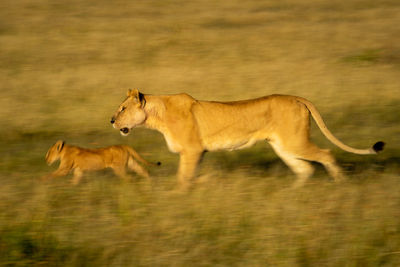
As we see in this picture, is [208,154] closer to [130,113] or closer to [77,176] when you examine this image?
[130,113]

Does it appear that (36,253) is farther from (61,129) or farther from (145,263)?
(61,129)

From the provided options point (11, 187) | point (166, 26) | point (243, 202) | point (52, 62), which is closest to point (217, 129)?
point (243, 202)

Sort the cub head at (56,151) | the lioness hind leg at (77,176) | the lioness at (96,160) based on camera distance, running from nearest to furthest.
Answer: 1. the lioness hind leg at (77,176)
2. the lioness at (96,160)
3. the cub head at (56,151)

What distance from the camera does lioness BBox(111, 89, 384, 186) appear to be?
7109 mm

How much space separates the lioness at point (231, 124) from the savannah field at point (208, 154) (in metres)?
0.27

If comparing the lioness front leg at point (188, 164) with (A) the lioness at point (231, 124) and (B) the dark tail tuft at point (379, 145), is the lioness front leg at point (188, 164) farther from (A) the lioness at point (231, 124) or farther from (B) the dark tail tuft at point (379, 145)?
(B) the dark tail tuft at point (379, 145)

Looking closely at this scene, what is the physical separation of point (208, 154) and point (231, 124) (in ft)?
5.79

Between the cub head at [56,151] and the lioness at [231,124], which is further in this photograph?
the cub head at [56,151]

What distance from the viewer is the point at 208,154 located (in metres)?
8.88

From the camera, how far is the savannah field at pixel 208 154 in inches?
205

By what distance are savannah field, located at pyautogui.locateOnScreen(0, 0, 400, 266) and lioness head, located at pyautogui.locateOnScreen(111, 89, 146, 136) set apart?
0.60 metres

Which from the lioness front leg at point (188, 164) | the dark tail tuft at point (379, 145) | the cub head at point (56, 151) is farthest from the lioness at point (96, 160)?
the dark tail tuft at point (379, 145)

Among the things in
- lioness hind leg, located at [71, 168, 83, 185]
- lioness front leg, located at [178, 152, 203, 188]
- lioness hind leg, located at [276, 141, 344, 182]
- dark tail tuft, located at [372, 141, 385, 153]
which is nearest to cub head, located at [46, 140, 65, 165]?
lioness hind leg, located at [71, 168, 83, 185]

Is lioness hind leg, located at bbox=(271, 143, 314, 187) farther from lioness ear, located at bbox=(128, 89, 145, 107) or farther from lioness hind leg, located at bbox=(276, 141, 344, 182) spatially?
lioness ear, located at bbox=(128, 89, 145, 107)
